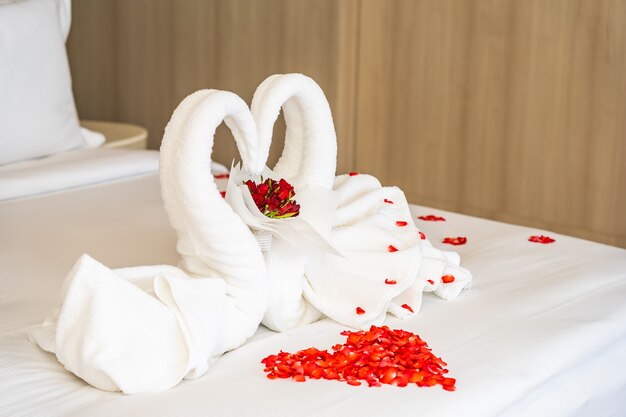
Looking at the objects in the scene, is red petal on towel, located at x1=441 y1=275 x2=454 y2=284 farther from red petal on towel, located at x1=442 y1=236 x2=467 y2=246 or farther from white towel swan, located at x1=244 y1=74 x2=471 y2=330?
red petal on towel, located at x1=442 y1=236 x2=467 y2=246

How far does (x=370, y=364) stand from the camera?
1.25 meters

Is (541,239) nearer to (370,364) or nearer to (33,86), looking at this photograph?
(370,364)

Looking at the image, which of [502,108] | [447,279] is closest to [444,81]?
[502,108]

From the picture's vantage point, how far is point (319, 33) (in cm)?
366

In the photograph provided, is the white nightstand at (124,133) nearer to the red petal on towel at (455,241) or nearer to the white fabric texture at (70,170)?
the white fabric texture at (70,170)

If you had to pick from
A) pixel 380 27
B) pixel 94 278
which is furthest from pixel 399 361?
pixel 380 27

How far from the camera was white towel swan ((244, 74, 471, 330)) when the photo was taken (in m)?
1.44

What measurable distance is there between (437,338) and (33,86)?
162 cm

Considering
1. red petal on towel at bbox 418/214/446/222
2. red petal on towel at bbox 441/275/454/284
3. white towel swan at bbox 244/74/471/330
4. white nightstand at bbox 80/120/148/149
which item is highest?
white towel swan at bbox 244/74/471/330

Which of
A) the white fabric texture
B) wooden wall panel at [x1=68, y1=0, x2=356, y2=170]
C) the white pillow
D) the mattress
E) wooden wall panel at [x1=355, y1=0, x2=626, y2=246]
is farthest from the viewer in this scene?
wooden wall panel at [x1=68, y1=0, x2=356, y2=170]

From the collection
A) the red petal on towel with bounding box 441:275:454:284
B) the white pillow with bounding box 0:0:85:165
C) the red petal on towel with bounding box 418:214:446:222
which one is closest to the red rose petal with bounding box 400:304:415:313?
the red petal on towel with bounding box 441:275:454:284

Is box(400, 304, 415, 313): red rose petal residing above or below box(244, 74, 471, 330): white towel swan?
below

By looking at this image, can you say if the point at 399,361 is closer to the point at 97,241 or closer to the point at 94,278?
the point at 94,278

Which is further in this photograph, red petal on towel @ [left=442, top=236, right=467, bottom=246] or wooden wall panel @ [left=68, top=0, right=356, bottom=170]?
wooden wall panel @ [left=68, top=0, right=356, bottom=170]
